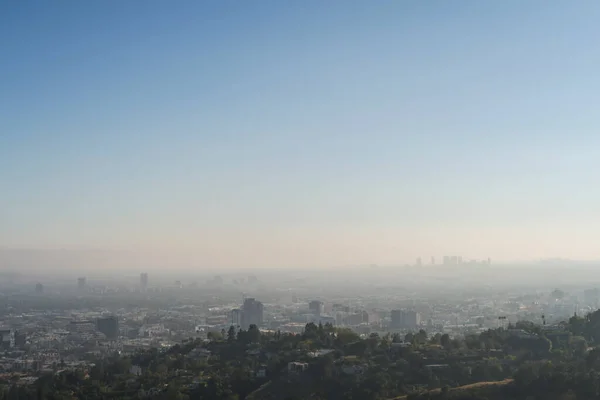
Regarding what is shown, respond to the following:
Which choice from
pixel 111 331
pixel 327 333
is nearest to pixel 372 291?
pixel 111 331

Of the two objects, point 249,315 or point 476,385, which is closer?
point 476,385

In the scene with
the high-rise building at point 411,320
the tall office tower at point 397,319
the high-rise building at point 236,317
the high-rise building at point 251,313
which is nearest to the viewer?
the tall office tower at point 397,319

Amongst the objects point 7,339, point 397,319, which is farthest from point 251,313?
point 7,339

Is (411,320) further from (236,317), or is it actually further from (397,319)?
(236,317)

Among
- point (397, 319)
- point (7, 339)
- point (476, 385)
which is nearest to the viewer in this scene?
point (476, 385)

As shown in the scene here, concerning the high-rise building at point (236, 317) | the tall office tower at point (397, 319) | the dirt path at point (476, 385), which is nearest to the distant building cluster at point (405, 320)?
the tall office tower at point (397, 319)

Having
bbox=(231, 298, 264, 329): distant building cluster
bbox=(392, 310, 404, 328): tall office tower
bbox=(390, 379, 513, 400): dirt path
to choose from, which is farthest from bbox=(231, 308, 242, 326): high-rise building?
bbox=(390, 379, 513, 400): dirt path

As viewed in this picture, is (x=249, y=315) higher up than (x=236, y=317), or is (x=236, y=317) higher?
(x=249, y=315)

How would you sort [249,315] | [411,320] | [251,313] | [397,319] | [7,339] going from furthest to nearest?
[251,313] < [249,315] < [411,320] < [397,319] < [7,339]

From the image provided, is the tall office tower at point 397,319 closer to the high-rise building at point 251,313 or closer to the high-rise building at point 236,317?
the high-rise building at point 251,313

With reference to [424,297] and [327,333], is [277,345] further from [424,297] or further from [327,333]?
[424,297]

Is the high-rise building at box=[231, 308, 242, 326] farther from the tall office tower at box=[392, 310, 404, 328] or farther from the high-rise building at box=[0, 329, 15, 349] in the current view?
the high-rise building at box=[0, 329, 15, 349]

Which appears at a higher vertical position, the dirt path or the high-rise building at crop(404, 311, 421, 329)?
the dirt path
